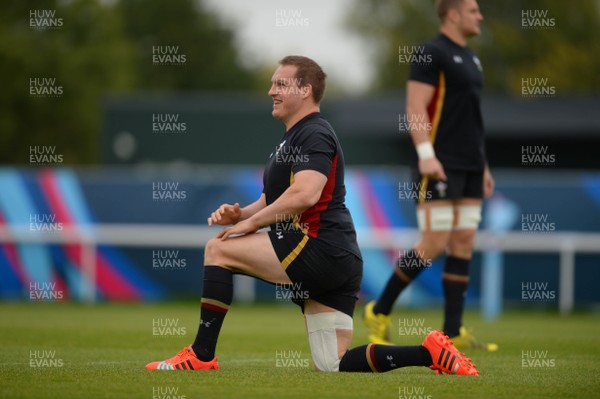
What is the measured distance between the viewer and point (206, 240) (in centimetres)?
1535

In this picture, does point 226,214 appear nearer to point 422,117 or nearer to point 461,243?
point 422,117

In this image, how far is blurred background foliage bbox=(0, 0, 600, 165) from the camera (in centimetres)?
3825

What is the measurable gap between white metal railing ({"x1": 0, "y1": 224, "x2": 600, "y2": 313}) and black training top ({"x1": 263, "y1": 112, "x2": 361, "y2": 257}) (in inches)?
320

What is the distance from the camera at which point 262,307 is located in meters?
15.5

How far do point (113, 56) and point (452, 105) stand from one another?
34198 mm

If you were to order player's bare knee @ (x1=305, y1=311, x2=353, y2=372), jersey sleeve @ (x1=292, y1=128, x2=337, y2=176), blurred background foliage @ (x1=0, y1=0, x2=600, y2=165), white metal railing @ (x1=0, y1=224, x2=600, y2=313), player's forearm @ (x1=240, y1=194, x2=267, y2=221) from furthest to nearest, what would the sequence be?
1. blurred background foliage @ (x1=0, y1=0, x2=600, y2=165)
2. white metal railing @ (x1=0, y1=224, x2=600, y2=313)
3. player's forearm @ (x1=240, y1=194, x2=267, y2=221)
4. player's bare knee @ (x1=305, y1=311, x2=353, y2=372)
5. jersey sleeve @ (x1=292, y1=128, x2=337, y2=176)

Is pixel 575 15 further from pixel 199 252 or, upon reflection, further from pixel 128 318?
pixel 128 318

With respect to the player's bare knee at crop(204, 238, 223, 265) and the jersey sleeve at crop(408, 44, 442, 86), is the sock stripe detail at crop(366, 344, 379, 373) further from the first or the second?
the jersey sleeve at crop(408, 44, 442, 86)

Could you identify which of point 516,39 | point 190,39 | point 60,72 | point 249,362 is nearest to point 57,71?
point 60,72

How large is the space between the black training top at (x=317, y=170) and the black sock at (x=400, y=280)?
2038 mm

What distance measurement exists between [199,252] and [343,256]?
9.19 meters

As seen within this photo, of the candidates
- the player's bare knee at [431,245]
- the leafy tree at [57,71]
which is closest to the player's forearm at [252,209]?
the player's bare knee at [431,245]

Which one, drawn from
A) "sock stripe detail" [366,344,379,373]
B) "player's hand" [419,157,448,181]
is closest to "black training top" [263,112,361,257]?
"sock stripe detail" [366,344,379,373]

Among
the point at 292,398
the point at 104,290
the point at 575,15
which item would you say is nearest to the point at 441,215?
the point at 292,398
